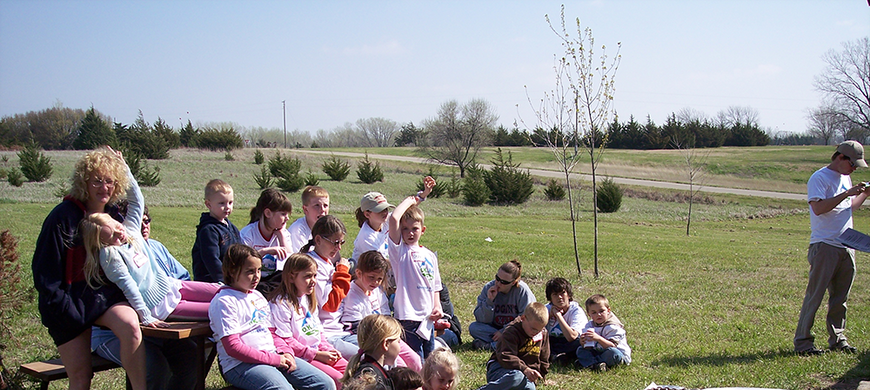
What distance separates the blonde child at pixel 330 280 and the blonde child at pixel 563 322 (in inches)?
76.0

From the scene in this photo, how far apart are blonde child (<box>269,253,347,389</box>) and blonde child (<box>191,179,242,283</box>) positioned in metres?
0.64

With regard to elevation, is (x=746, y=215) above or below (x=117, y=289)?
below

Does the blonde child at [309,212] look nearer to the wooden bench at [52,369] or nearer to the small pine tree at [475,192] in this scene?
the wooden bench at [52,369]

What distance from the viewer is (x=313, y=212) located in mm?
5449

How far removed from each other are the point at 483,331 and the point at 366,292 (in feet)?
5.49

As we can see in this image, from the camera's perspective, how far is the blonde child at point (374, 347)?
3.29 metres

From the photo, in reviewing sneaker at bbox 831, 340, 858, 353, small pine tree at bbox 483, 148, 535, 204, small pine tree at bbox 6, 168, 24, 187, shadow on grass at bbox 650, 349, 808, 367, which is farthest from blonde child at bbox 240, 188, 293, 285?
small pine tree at bbox 483, 148, 535, 204

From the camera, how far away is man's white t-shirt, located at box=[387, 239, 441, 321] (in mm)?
4922

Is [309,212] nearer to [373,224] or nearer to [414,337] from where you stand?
[373,224]

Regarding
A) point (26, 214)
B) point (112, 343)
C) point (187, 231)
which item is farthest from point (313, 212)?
point (26, 214)

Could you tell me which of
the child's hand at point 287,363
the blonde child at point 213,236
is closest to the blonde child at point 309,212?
the blonde child at point 213,236

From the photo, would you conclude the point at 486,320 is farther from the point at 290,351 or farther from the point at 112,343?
the point at 112,343

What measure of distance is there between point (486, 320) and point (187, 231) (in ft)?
34.0

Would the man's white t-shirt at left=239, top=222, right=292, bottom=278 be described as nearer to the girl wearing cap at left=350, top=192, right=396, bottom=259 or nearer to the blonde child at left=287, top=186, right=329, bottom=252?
the blonde child at left=287, top=186, right=329, bottom=252
